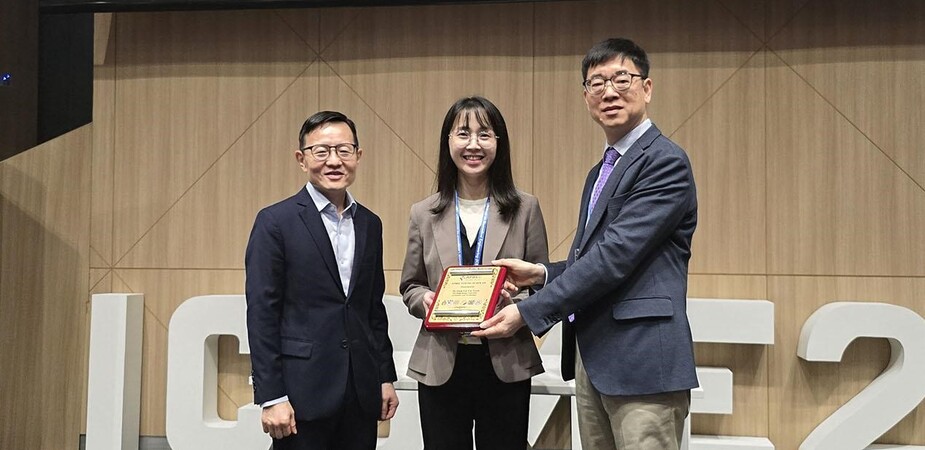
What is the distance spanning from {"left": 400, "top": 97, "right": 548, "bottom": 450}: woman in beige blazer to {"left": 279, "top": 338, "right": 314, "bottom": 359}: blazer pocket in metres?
0.32

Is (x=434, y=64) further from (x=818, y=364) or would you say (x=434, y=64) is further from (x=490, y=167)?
(x=818, y=364)

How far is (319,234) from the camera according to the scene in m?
2.25

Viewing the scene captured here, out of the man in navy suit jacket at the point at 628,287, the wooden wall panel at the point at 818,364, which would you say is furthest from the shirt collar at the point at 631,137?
the wooden wall panel at the point at 818,364

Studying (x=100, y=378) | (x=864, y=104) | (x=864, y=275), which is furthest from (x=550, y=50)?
(x=100, y=378)

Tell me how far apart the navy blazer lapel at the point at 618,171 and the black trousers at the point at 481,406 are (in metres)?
0.51

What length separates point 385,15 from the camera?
4.14 m

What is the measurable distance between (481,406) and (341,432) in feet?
1.37

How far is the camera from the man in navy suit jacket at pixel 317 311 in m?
2.16

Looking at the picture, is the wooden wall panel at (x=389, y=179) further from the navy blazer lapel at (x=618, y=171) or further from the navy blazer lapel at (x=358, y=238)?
the navy blazer lapel at (x=618, y=171)

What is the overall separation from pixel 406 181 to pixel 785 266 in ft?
6.54

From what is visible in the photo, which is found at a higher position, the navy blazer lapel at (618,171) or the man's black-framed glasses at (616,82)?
the man's black-framed glasses at (616,82)

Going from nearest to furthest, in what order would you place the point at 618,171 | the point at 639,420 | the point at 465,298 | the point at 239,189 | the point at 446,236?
the point at 639,420 < the point at 618,171 < the point at 465,298 < the point at 446,236 < the point at 239,189

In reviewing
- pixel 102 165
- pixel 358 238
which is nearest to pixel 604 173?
pixel 358 238

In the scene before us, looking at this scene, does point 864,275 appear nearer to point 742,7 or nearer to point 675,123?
point 675,123
